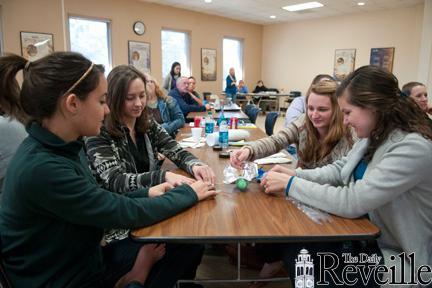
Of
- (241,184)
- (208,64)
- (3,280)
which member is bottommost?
(3,280)

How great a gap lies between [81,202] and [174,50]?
28.4 ft

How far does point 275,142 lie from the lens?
2.01 metres

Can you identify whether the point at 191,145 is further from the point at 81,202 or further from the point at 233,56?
the point at 233,56

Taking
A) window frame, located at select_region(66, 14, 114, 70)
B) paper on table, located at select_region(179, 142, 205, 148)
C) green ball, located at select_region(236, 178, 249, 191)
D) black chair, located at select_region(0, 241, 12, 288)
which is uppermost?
window frame, located at select_region(66, 14, 114, 70)

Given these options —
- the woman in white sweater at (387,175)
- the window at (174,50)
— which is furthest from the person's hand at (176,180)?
the window at (174,50)

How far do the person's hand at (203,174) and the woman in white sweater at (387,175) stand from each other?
1.24 feet

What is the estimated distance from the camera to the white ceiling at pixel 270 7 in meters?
8.12

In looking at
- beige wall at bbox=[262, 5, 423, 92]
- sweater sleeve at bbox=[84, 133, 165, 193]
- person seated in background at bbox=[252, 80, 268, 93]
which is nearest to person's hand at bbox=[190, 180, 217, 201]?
sweater sleeve at bbox=[84, 133, 165, 193]

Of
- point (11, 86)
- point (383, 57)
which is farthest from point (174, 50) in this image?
point (11, 86)

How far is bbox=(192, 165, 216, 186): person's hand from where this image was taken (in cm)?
155

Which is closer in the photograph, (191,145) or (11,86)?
(11,86)

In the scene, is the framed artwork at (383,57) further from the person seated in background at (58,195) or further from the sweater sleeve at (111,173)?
the person seated in background at (58,195)

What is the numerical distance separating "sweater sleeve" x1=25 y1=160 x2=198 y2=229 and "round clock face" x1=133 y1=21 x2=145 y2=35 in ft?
25.1

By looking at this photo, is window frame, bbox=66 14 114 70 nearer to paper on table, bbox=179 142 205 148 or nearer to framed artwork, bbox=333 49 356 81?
paper on table, bbox=179 142 205 148
